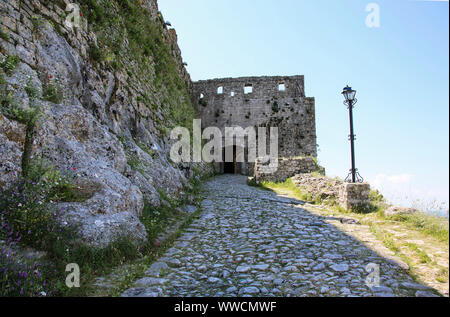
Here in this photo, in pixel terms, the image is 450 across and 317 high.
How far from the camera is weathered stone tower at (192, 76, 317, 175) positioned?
22.7 m

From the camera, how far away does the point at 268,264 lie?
12.9 feet

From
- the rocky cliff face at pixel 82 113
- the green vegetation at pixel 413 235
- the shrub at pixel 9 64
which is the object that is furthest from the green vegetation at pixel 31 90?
the green vegetation at pixel 413 235

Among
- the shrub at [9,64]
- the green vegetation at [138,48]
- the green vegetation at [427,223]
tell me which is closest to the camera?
the shrub at [9,64]

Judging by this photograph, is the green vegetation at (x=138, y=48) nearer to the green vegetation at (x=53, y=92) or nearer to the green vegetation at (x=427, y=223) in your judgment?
the green vegetation at (x=53, y=92)

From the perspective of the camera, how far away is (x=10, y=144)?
333cm

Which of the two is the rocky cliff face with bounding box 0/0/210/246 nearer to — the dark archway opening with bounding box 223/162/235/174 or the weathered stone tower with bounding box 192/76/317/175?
the weathered stone tower with bounding box 192/76/317/175

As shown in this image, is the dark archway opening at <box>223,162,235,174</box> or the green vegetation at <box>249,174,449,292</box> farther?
Result: the dark archway opening at <box>223,162,235,174</box>

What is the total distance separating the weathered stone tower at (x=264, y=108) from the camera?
2272cm

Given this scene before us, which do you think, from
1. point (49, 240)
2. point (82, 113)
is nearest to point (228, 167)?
point (82, 113)

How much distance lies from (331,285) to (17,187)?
4.04 metres

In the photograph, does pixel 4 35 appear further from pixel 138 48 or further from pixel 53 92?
pixel 138 48

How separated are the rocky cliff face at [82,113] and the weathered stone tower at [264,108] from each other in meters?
15.1

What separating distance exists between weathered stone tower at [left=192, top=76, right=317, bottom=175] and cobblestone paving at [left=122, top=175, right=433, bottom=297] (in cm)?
1699

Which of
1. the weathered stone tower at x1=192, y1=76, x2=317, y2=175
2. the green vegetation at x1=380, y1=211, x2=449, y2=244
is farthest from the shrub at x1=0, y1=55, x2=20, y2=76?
the weathered stone tower at x1=192, y1=76, x2=317, y2=175
